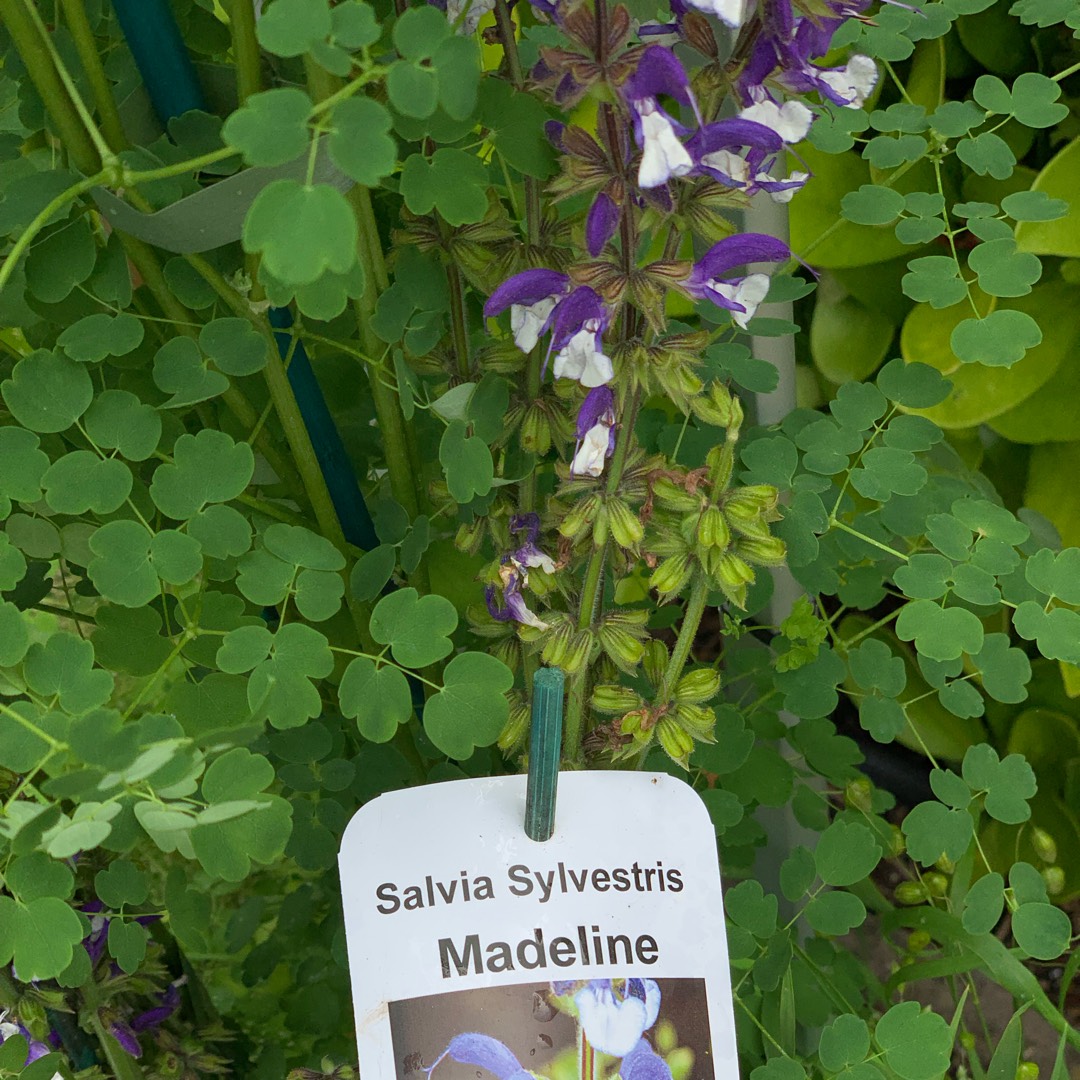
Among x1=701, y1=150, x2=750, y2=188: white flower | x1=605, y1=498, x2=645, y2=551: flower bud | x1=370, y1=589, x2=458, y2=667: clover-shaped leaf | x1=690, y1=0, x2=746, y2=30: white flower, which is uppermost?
x1=690, y1=0, x2=746, y2=30: white flower

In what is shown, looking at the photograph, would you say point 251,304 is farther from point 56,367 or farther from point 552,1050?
point 552,1050

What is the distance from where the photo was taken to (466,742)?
54 centimetres

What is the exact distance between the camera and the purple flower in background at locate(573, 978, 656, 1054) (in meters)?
0.49

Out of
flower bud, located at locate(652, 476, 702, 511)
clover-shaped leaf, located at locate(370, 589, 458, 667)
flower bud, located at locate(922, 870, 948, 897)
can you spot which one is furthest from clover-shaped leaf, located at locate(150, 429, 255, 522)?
flower bud, located at locate(922, 870, 948, 897)

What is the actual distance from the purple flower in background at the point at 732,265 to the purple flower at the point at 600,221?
0.16 feet

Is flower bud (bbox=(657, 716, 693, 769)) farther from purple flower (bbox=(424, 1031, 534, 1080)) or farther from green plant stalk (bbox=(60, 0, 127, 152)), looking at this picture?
green plant stalk (bbox=(60, 0, 127, 152))

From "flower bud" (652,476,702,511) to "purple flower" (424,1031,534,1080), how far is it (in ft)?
0.79

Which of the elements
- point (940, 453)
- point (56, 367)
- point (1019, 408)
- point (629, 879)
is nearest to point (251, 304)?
point (56, 367)

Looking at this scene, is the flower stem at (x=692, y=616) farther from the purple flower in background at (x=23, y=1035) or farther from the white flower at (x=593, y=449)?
the purple flower in background at (x=23, y=1035)

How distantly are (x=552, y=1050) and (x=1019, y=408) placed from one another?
101 cm

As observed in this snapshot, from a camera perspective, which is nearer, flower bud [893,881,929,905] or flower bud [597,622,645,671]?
flower bud [597,622,645,671]

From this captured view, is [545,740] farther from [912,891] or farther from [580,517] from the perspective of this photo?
[912,891]

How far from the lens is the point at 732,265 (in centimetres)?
49

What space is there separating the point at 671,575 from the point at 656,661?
0.08 metres
